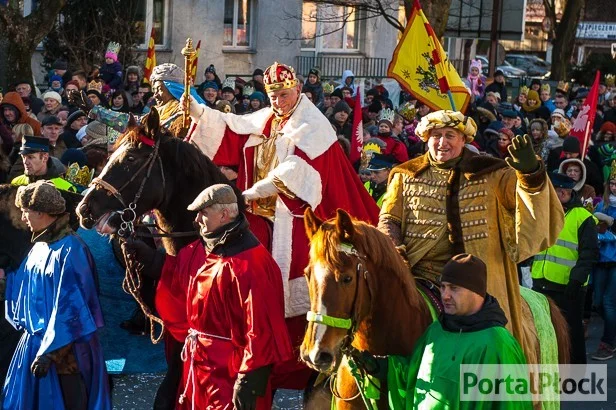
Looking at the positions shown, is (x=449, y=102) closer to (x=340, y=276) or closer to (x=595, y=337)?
(x=340, y=276)

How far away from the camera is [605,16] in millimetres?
61812

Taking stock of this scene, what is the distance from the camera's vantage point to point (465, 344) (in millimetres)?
5641

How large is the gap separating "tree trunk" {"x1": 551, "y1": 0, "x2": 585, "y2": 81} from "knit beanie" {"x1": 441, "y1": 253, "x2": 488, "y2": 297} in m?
30.4

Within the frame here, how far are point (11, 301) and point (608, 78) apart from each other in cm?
2584

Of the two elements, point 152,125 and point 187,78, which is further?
point 187,78

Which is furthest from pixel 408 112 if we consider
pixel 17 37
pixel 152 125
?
pixel 152 125

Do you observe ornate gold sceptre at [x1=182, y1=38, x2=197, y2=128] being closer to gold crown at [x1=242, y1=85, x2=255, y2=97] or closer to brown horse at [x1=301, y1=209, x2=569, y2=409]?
brown horse at [x1=301, y1=209, x2=569, y2=409]

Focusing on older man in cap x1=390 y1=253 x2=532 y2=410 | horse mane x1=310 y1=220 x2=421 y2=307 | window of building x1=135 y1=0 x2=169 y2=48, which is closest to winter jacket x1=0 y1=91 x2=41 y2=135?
horse mane x1=310 y1=220 x2=421 y2=307

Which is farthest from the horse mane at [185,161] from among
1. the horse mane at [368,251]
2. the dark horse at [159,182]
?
the horse mane at [368,251]

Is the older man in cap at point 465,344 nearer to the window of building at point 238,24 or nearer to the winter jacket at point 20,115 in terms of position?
the winter jacket at point 20,115

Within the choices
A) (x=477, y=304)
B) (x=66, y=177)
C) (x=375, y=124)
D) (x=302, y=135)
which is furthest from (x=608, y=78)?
(x=477, y=304)

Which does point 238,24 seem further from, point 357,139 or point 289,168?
point 289,168

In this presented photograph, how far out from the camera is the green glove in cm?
617

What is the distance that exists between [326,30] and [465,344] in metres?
30.9
